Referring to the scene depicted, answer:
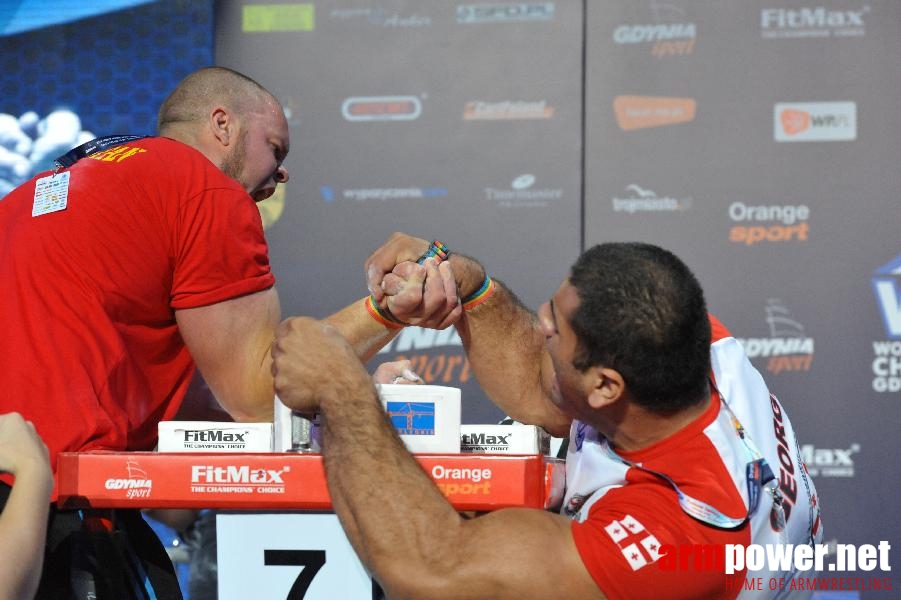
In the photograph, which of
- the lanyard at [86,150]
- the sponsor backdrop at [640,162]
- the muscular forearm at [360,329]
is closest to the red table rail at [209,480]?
the muscular forearm at [360,329]

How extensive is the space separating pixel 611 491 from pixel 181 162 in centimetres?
106

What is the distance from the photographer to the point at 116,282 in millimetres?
1962

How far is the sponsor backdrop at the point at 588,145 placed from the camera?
4.88m

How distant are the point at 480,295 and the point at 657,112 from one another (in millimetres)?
2646

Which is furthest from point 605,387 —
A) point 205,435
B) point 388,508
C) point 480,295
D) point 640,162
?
point 640,162

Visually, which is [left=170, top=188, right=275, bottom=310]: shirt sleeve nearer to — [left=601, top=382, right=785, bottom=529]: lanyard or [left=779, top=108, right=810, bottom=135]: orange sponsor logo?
[left=601, top=382, right=785, bottom=529]: lanyard

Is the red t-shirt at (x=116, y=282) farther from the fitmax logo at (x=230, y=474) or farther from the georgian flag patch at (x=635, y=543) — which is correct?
the georgian flag patch at (x=635, y=543)

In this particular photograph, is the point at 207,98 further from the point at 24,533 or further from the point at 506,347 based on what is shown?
the point at 24,533

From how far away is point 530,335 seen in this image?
106 inches

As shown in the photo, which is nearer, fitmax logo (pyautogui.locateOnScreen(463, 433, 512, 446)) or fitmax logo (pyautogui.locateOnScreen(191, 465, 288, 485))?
fitmax logo (pyautogui.locateOnScreen(191, 465, 288, 485))

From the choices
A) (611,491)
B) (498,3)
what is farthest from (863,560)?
(611,491)

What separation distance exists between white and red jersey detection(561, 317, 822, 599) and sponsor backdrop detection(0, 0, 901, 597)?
2.99 meters

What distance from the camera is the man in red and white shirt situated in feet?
5.52

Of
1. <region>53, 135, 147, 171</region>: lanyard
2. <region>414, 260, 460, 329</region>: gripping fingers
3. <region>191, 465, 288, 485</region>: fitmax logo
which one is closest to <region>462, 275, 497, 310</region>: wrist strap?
<region>414, 260, 460, 329</region>: gripping fingers
